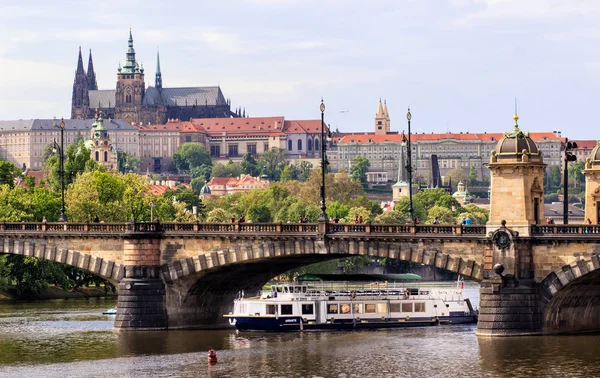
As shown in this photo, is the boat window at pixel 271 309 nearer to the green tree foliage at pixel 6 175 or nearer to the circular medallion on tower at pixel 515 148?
the circular medallion on tower at pixel 515 148

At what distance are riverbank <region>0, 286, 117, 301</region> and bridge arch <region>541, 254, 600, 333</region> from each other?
51379mm

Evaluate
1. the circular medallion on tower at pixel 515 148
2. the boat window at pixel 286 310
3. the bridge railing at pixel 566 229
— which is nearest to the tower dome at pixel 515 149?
the circular medallion on tower at pixel 515 148

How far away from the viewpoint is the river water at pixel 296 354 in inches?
2992

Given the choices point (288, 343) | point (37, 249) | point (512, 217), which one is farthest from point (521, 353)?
point (37, 249)

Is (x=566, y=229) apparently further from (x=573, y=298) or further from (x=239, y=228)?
(x=239, y=228)

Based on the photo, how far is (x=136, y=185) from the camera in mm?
161375

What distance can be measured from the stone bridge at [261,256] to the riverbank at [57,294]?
27.4 m

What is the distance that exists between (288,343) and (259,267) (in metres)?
9.97

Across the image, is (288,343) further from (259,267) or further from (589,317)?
(589,317)

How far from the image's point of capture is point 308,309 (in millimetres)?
95375

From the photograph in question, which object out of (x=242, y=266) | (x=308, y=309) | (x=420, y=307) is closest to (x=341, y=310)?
(x=308, y=309)

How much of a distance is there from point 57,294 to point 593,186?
51.5 m

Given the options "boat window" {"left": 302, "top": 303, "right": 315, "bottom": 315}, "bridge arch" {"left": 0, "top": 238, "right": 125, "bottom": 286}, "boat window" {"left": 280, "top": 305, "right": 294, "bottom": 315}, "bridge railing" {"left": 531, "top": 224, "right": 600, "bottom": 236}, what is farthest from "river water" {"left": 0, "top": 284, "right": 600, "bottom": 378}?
"bridge railing" {"left": 531, "top": 224, "right": 600, "bottom": 236}

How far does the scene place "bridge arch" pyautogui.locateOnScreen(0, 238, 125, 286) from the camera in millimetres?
94938
